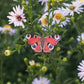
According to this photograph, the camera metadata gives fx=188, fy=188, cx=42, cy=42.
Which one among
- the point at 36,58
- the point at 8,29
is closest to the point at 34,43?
the point at 36,58

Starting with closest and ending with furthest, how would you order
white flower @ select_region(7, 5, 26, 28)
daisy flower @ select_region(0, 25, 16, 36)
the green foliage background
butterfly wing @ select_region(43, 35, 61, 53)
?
butterfly wing @ select_region(43, 35, 61, 53) < white flower @ select_region(7, 5, 26, 28) < the green foliage background < daisy flower @ select_region(0, 25, 16, 36)

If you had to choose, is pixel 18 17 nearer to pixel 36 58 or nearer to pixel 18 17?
pixel 18 17

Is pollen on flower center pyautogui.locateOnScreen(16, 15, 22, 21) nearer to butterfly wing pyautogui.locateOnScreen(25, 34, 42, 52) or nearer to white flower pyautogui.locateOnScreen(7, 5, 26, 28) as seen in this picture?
white flower pyautogui.locateOnScreen(7, 5, 26, 28)

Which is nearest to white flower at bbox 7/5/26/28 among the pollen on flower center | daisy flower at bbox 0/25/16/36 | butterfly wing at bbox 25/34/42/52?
the pollen on flower center

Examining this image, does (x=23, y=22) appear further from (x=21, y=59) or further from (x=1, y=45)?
(x=21, y=59)

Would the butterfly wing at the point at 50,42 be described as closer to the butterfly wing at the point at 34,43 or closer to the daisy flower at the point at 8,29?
the butterfly wing at the point at 34,43

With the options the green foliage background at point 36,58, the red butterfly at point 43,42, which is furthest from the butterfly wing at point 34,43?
the green foliage background at point 36,58

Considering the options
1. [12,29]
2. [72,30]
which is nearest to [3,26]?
[12,29]
